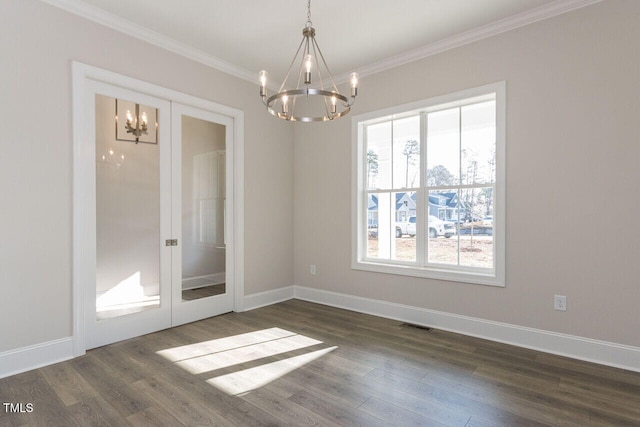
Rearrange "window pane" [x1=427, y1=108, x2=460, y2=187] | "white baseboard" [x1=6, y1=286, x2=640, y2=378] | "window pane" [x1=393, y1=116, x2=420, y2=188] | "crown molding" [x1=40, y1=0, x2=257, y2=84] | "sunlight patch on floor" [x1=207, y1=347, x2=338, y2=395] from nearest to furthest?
"sunlight patch on floor" [x1=207, y1=347, x2=338, y2=395]
"white baseboard" [x1=6, y1=286, x2=640, y2=378]
"crown molding" [x1=40, y1=0, x2=257, y2=84]
"window pane" [x1=427, y1=108, x2=460, y2=187]
"window pane" [x1=393, y1=116, x2=420, y2=188]

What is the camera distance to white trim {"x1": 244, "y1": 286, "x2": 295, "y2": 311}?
14.4 ft

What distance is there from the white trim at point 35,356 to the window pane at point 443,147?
12.5 feet

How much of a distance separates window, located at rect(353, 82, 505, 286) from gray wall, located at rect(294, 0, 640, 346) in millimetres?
132

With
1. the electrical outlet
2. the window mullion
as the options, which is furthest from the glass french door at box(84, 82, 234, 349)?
the electrical outlet

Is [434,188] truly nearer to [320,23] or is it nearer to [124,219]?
[320,23]

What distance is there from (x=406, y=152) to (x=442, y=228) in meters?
1.00

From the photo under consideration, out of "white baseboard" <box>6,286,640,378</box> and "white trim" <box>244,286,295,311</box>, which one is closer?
"white baseboard" <box>6,286,640,378</box>

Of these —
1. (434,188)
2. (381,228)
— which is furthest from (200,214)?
(434,188)

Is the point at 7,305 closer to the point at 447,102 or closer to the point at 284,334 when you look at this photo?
the point at 284,334

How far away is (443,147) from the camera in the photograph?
3.73m

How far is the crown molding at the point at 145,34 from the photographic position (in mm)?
2896

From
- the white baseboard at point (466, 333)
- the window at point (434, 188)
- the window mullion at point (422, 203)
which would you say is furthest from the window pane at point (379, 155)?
the white baseboard at point (466, 333)

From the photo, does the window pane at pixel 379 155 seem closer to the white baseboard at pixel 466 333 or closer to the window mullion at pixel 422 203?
the window mullion at pixel 422 203

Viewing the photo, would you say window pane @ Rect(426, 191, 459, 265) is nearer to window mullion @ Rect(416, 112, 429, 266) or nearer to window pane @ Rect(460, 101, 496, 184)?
window mullion @ Rect(416, 112, 429, 266)
